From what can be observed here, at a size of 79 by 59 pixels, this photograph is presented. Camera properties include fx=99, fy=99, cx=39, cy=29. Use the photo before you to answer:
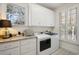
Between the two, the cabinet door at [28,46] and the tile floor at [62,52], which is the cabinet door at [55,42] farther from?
the cabinet door at [28,46]

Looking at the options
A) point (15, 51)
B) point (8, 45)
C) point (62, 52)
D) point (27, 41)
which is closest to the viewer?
point (8, 45)

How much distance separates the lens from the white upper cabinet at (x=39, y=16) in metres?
2.35

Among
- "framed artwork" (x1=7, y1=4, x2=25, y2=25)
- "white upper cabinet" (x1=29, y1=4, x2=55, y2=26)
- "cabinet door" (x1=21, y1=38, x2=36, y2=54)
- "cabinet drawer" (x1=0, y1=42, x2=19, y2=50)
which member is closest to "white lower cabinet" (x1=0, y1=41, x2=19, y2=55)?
"cabinet drawer" (x1=0, y1=42, x2=19, y2=50)

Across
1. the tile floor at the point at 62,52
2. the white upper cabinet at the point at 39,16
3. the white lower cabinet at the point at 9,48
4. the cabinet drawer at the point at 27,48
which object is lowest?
the tile floor at the point at 62,52

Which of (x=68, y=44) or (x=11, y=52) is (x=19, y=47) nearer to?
(x=11, y=52)

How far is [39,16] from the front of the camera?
2434 mm

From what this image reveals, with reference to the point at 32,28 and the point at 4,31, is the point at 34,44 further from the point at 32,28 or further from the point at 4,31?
the point at 4,31

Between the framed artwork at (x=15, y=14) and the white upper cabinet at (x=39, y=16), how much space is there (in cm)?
22

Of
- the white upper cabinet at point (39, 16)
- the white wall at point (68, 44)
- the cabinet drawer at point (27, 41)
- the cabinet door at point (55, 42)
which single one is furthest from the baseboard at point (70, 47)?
the cabinet drawer at point (27, 41)

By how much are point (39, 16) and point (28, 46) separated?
0.79 metres

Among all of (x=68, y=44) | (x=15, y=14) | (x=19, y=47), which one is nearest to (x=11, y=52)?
(x=19, y=47)

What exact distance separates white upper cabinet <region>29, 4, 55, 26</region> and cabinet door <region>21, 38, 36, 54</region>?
0.48m

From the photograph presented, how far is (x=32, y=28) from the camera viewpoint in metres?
2.52
